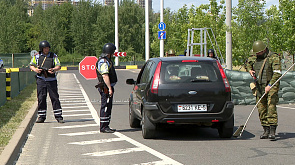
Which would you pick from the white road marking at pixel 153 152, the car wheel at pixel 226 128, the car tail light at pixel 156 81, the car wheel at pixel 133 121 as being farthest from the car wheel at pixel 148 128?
the car wheel at pixel 133 121

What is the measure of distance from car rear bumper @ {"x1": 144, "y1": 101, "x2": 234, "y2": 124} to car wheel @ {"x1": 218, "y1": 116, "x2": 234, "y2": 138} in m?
0.19

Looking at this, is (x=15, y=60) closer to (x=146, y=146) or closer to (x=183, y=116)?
(x=183, y=116)

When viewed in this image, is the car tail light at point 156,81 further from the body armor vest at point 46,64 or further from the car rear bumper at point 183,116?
the body armor vest at point 46,64

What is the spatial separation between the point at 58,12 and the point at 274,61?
97.2 meters

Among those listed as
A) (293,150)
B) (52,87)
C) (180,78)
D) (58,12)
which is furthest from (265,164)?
(58,12)

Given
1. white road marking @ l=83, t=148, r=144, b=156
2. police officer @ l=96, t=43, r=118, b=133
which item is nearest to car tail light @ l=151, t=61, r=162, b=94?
white road marking @ l=83, t=148, r=144, b=156

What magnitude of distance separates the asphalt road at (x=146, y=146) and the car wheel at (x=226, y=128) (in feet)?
A: 0.38

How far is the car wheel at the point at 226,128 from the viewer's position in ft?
32.8

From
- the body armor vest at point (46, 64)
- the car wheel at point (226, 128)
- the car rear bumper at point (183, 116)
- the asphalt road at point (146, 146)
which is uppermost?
the body armor vest at point (46, 64)

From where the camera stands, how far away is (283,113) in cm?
1479

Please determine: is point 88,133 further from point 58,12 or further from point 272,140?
point 58,12

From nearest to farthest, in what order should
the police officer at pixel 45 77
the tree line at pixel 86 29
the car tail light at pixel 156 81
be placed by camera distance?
the car tail light at pixel 156 81, the police officer at pixel 45 77, the tree line at pixel 86 29

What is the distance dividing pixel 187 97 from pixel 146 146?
1186 millimetres

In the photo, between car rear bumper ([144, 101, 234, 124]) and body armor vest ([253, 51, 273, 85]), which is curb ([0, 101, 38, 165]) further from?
body armor vest ([253, 51, 273, 85])
